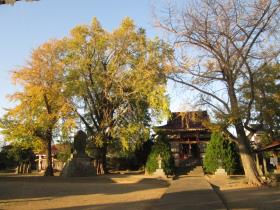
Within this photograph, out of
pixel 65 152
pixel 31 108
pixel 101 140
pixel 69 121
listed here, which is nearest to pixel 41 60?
pixel 31 108

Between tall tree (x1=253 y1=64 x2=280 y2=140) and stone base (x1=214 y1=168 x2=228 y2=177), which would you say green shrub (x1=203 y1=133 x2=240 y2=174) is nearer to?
stone base (x1=214 y1=168 x2=228 y2=177)

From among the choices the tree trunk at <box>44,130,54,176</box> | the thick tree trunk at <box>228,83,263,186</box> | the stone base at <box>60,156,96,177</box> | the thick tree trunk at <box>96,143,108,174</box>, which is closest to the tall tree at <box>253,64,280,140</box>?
the thick tree trunk at <box>228,83,263,186</box>

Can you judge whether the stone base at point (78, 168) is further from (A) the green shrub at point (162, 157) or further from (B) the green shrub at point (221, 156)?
(B) the green shrub at point (221, 156)

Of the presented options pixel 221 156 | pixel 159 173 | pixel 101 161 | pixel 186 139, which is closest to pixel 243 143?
pixel 221 156

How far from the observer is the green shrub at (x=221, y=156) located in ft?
99.1

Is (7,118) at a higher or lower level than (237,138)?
higher

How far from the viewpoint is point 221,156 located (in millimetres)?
30484

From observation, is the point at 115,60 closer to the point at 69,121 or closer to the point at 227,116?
the point at 69,121

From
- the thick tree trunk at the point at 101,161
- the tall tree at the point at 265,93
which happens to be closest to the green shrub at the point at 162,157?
the thick tree trunk at the point at 101,161

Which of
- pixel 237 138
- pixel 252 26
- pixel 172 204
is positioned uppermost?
pixel 252 26

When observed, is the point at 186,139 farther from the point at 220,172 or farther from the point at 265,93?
the point at 265,93

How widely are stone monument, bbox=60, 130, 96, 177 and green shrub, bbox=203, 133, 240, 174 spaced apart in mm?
9574

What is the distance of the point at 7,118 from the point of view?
35.5m

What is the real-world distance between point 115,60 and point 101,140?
7.23 m
